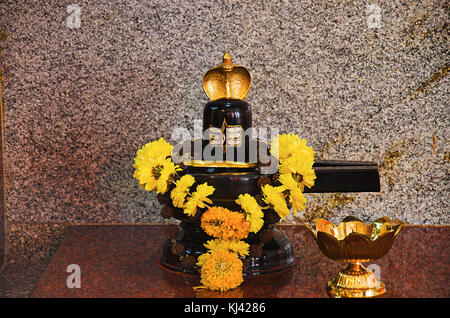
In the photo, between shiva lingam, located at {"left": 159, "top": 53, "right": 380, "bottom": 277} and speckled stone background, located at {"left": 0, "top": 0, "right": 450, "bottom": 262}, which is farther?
speckled stone background, located at {"left": 0, "top": 0, "right": 450, "bottom": 262}

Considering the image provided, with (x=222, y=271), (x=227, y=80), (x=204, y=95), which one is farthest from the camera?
(x=204, y=95)

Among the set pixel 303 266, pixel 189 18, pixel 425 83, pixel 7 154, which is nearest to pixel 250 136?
pixel 303 266

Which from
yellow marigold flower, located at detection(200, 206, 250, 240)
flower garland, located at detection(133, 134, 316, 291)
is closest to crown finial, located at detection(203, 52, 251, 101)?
flower garland, located at detection(133, 134, 316, 291)

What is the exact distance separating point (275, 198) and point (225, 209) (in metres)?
0.08

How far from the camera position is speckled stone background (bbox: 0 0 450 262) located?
1.14 m

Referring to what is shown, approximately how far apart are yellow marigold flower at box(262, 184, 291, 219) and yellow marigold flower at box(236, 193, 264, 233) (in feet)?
0.07

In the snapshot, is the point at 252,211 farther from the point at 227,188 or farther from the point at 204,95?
the point at 204,95

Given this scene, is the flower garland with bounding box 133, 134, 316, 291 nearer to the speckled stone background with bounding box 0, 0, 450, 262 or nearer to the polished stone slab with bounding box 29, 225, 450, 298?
the polished stone slab with bounding box 29, 225, 450, 298

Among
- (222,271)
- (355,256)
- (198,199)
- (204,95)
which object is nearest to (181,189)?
(198,199)

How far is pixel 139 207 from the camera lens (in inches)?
46.5

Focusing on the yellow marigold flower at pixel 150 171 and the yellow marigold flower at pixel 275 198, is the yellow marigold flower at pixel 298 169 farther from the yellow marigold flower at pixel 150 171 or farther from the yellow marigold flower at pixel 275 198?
the yellow marigold flower at pixel 150 171

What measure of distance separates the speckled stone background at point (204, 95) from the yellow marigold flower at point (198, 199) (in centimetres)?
38

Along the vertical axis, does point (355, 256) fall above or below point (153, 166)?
below

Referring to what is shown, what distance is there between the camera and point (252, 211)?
0.79 metres
